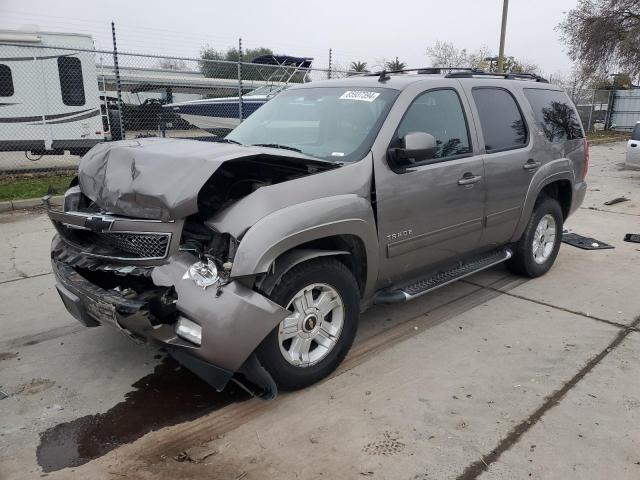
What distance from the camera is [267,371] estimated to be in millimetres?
3045

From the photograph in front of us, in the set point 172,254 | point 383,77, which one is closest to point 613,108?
point 383,77

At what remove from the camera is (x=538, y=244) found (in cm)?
Answer: 549

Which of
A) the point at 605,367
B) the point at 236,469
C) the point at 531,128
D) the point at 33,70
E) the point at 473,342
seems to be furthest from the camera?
the point at 33,70

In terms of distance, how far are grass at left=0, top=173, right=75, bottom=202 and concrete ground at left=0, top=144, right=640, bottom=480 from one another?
4950 millimetres

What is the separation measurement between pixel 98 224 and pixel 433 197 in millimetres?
2324

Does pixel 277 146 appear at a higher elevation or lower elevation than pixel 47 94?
lower

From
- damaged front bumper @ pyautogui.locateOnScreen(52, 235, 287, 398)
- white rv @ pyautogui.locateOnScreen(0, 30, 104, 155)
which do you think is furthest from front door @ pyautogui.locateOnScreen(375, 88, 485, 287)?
white rv @ pyautogui.locateOnScreen(0, 30, 104, 155)

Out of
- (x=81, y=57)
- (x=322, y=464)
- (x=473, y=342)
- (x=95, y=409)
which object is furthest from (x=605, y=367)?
(x=81, y=57)

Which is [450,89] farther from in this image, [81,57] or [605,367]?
[81,57]

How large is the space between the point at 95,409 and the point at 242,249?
4.60 feet

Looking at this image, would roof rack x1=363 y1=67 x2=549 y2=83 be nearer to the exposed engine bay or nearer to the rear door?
the rear door

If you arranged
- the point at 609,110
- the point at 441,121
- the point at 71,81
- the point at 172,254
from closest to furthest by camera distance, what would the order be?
the point at 172,254
the point at 441,121
the point at 71,81
the point at 609,110

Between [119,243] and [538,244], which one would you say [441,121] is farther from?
[119,243]

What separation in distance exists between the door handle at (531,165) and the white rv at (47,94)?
1123cm
